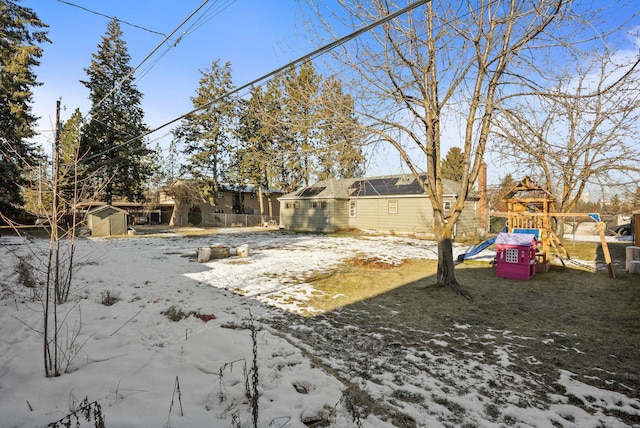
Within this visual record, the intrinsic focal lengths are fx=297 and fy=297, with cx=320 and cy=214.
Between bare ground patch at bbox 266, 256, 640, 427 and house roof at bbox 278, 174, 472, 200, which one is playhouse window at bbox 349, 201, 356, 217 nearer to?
house roof at bbox 278, 174, 472, 200

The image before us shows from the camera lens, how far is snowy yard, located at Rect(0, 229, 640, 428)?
265 cm

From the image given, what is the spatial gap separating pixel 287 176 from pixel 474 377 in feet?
101

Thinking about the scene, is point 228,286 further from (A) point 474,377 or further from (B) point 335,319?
(A) point 474,377

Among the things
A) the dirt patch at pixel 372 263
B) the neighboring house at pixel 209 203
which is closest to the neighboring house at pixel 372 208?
the neighboring house at pixel 209 203

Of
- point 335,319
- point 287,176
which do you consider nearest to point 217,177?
point 287,176

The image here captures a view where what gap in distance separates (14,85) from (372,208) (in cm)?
2615

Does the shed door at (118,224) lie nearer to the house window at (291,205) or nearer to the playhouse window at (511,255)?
the house window at (291,205)

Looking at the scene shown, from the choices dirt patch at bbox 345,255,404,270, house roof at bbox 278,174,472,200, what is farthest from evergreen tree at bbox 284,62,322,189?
house roof at bbox 278,174,472,200

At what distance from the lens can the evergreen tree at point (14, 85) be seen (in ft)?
61.3

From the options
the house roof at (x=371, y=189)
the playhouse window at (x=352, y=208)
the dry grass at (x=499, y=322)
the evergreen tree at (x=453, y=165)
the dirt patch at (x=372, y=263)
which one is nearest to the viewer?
the dry grass at (x=499, y=322)

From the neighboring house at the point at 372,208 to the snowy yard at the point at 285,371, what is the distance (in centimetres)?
1572

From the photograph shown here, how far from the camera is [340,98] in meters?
6.80

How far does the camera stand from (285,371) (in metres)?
3.48

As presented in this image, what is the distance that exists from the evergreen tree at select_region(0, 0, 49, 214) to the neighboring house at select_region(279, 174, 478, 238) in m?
19.3
